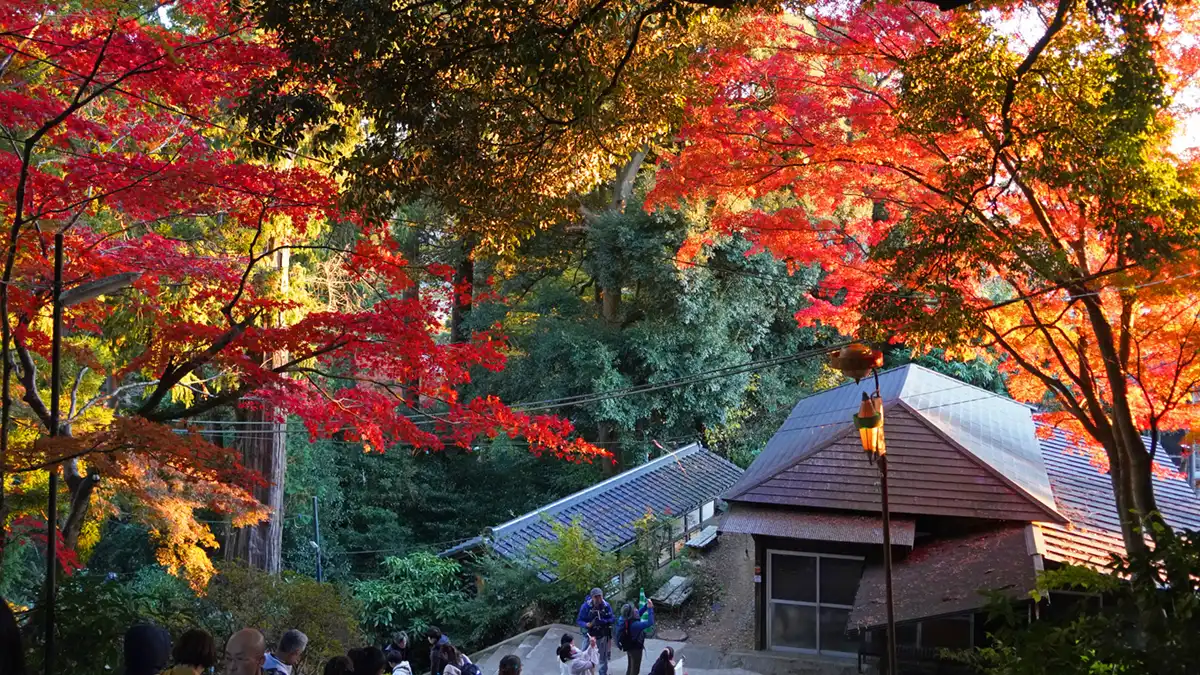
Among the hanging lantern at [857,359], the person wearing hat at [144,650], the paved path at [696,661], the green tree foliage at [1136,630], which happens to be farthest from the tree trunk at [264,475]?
the green tree foliage at [1136,630]

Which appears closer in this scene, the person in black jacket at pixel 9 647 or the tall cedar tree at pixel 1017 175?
the person in black jacket at pixel 9 647

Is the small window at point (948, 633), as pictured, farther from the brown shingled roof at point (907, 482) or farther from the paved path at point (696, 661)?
the brown shingled roof at point (907, 482)

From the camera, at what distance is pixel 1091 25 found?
698 centimetres

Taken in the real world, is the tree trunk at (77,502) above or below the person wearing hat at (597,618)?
above

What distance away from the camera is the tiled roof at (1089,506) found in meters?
12.4

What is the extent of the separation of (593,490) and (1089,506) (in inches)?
405

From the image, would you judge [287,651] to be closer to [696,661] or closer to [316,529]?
[696,661]

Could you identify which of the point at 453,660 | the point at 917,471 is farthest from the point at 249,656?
the point at 917,471

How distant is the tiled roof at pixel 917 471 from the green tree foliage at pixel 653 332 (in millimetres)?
7097

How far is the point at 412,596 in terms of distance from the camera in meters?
19.0

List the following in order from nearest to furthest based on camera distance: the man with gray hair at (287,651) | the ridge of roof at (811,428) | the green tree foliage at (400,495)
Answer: the man with gray hair at (287,651) → the ridge of roof at (811,428) → the green tree foliage at (400,495)

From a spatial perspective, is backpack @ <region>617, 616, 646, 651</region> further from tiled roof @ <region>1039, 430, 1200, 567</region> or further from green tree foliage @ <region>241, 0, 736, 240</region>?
green tree foliage @ <region>241, 0, 736, 240</region>

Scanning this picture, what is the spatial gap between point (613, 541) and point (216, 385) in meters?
8.47

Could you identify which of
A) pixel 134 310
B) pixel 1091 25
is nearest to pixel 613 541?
pixel 134 310
